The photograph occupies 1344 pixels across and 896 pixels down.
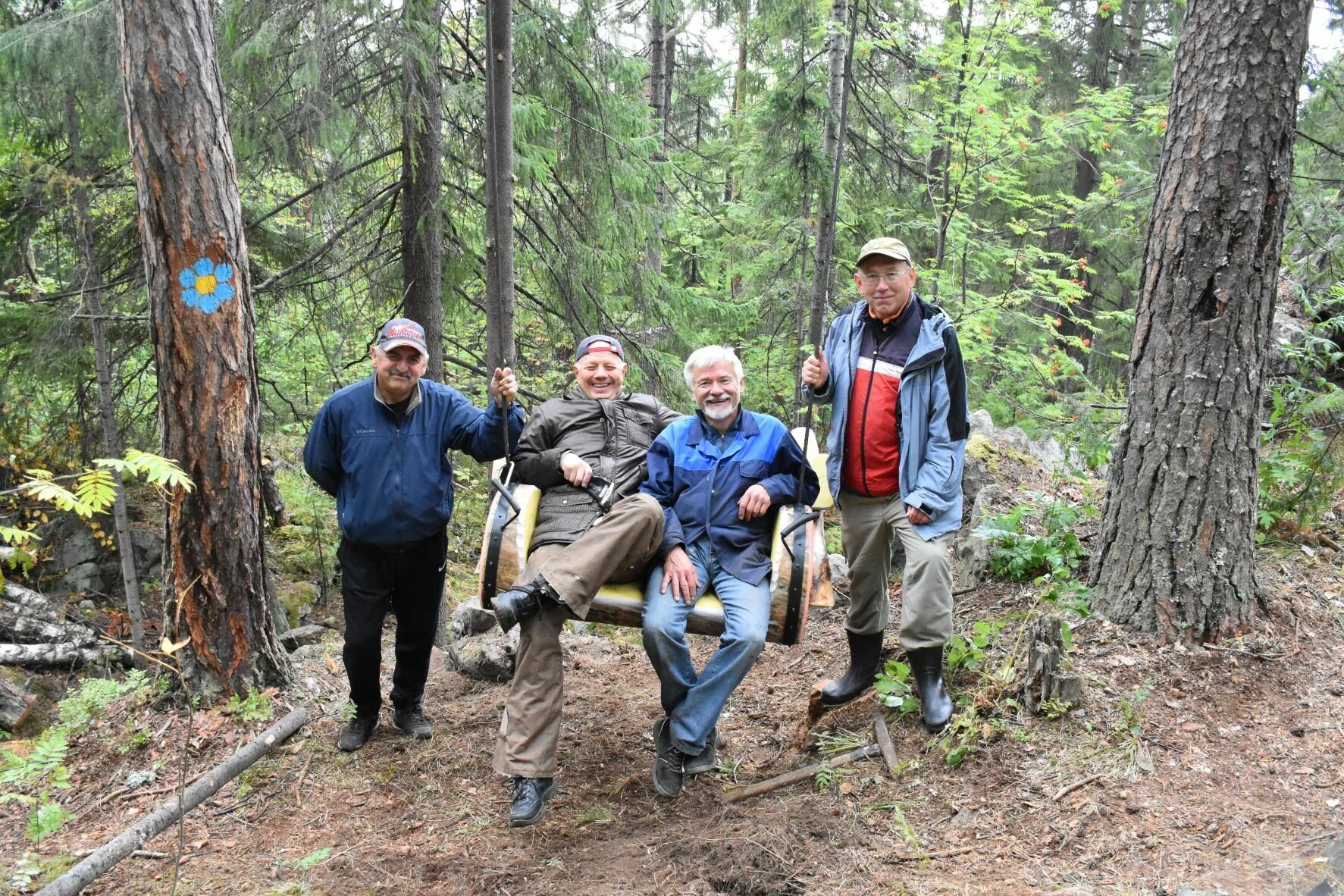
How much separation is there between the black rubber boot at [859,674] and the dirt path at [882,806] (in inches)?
3.4

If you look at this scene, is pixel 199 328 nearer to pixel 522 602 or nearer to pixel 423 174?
pixel 522 602

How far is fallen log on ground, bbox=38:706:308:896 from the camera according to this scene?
3.08m

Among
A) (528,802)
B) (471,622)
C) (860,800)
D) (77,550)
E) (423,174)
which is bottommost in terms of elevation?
A: (77,550)

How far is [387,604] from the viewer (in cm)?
410

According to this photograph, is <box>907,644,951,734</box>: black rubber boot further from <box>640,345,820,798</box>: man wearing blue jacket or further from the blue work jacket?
<box>640,345,820,798</box>: man wearing blue jacket

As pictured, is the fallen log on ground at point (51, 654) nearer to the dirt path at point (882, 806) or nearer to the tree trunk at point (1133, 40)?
the dirt path at point (882, 806)

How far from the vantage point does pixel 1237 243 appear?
3627mm

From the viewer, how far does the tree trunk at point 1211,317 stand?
11.8ft

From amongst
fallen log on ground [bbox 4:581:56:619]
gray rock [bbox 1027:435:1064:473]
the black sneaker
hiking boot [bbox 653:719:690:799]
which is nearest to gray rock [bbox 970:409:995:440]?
gray rock [bbox 1027:435:1064:473]

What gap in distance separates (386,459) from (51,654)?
4588 millimetres

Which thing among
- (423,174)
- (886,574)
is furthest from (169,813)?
(423,174)

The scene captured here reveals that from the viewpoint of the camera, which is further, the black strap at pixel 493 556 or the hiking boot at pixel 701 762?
the hiking boot at pixel 701 762

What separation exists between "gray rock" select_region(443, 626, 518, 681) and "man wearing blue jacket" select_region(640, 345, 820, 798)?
1522 mm

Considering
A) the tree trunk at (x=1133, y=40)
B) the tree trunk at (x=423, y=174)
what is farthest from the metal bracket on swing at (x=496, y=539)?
the tree trunk at (x=1133, y=40)
